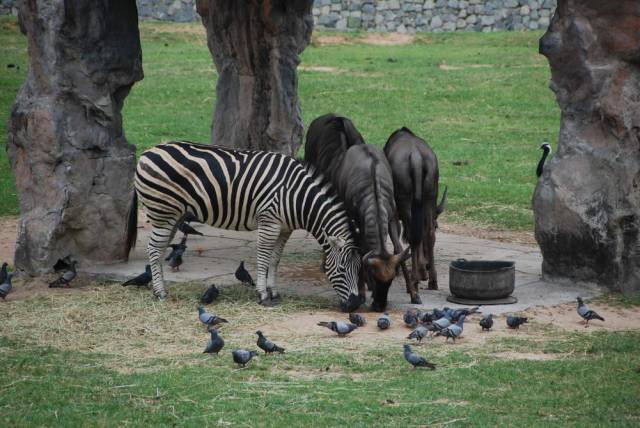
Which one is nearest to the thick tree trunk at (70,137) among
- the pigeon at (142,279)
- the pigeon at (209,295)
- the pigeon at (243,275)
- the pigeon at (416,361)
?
the pigeon at (142,279)

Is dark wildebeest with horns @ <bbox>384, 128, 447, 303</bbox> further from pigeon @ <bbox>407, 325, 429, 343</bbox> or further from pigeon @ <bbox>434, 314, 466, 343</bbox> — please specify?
pigeon @ <bbox>407, 325, 429, 343</bbox>

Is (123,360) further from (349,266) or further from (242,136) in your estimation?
(242,136)

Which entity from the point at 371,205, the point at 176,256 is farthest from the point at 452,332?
the point at 176,256

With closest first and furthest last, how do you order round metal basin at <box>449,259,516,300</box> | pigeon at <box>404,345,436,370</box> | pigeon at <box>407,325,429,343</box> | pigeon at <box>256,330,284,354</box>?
pigeon at <box>404,345,436,370</box>
pigeon at <box>256,330,284,354</box>
pigeon at <box>407,325,429,343</box>
round metal basin at <box>449,259,516,300</box>

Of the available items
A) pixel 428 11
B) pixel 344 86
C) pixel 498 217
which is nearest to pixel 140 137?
pixel 344 86

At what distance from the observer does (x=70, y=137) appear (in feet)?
39.5

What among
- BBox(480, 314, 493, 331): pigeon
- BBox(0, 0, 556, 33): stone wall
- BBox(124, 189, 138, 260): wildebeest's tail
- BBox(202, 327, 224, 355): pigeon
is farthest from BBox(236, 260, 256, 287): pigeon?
BBox(0, 0, 556, 33): stone wall

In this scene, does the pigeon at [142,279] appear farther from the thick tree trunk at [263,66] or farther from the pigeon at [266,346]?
the thick tree trunk at [263,66]

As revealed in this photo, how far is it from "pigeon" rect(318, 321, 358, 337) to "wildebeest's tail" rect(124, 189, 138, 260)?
9.89 feet

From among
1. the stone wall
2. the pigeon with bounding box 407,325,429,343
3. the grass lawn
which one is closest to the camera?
the pigeon with bounding box 407,325,429,343

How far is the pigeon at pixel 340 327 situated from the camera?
31.3ft

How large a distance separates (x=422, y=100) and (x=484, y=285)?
551 inches

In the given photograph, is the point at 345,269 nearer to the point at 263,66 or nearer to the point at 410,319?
the point at 410,319

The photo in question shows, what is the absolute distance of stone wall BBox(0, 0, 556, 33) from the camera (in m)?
38.0
